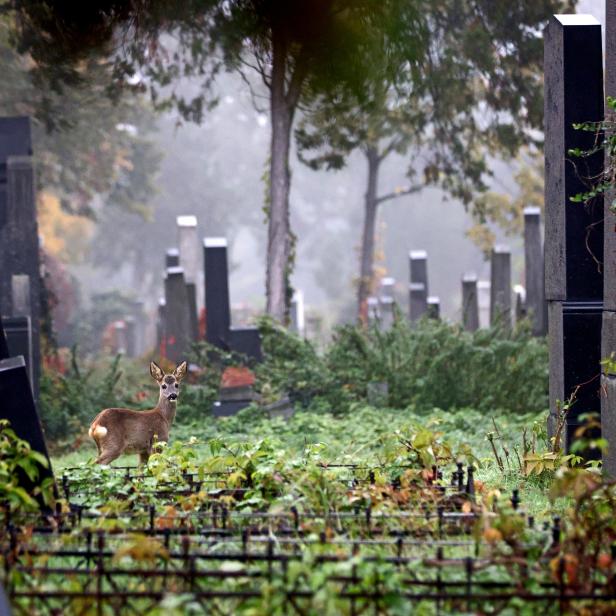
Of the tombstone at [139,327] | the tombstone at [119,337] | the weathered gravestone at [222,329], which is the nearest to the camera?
the weathered gravestone at [222,329]

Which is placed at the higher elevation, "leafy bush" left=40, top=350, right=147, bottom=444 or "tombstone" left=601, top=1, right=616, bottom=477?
"tombstone" left=601, top=1, right=616, bottom=477

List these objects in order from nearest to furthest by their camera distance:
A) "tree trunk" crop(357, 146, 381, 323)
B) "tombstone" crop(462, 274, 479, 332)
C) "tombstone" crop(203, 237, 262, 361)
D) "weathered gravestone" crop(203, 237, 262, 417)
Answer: "weathered gravestone" crop(203, 237, 262, 417)
"tombstone" crop(203, 237, 262, 361)
"tombstone" crop(462, 274, 479, 332)
"tree trunk" crop(357, 146, 381, 323)

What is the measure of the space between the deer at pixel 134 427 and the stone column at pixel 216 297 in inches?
280

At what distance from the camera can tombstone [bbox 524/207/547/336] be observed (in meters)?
19.1

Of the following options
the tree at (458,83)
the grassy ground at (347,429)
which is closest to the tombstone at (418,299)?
the tree at (458,83)

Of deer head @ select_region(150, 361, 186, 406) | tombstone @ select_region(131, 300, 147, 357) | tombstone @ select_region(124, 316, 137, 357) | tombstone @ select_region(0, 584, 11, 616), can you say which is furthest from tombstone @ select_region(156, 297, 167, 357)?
tombstone @ select_region(0, 584, 11, 616)

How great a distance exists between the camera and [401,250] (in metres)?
79.2

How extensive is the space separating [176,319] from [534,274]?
5946mm

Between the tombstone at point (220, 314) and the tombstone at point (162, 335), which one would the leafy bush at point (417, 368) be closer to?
the tombstone at point (220, 314)

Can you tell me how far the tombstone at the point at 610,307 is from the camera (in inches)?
299

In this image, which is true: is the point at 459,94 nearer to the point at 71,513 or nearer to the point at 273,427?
the point at 273,427

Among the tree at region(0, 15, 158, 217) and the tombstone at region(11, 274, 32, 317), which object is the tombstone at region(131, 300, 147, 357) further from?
the tombstone at region(11, 274, 32, 317)

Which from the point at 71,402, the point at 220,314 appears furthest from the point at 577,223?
the point at 220,314

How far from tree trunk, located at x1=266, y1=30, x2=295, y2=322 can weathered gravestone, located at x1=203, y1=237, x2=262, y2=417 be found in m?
0.85
